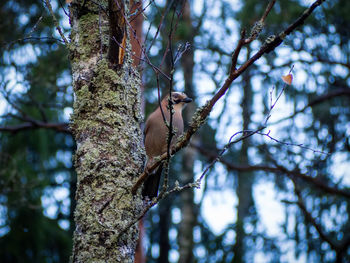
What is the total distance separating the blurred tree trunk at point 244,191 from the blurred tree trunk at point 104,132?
384cm

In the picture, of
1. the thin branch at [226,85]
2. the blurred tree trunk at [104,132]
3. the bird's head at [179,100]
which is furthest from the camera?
the bird's head at [179,100]

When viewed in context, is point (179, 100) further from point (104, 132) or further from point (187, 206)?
point (187, 206)

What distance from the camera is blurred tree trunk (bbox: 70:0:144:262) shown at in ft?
8.80

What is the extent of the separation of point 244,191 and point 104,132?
24.3 feet

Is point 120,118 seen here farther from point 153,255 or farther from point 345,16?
point 153,255

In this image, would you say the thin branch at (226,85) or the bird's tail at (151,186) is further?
the bird's tail at (151,186)

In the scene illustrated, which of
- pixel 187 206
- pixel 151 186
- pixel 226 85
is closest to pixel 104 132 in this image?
pixel 226 85

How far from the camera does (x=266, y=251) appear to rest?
24.5 feet

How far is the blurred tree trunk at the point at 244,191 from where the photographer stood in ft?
23.2

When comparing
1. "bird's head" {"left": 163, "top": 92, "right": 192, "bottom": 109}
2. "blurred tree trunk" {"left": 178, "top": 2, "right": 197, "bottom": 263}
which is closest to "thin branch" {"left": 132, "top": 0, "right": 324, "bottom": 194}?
"bird's head" {"left": 163, "top": 92, "right": 192, "bottom": 109}

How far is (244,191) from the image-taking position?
991cm

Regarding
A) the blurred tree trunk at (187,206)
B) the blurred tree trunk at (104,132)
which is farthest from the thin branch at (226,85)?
the blurred tree trunk at (187,206)

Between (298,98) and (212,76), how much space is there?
1686 millimetres

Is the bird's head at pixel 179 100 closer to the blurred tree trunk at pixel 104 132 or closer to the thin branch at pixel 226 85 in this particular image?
the blurred tree trunk at pixel 104 132
